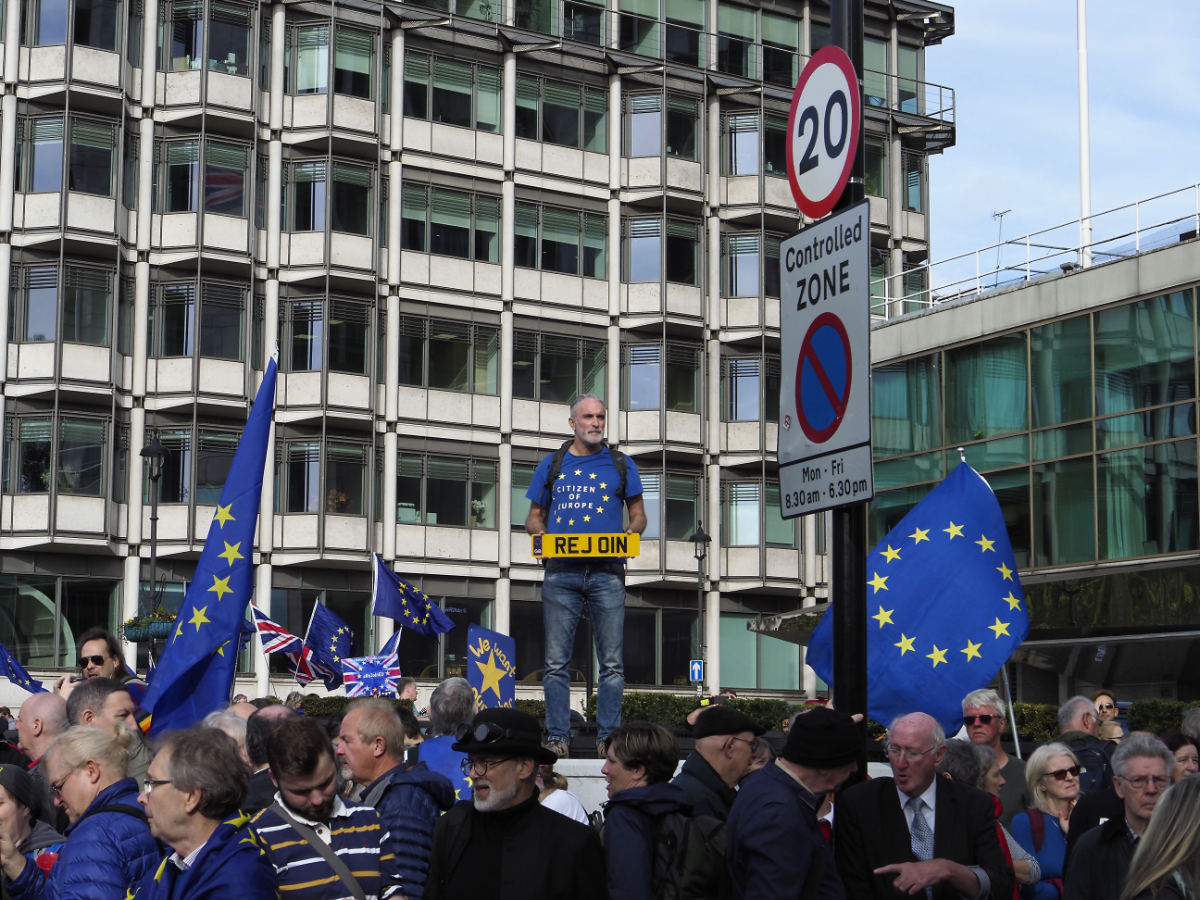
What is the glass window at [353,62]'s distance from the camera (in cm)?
4875

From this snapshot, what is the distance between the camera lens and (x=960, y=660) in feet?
A: 41.3

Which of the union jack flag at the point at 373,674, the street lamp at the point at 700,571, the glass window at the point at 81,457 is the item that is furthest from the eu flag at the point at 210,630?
the street lamp at the point at 700,571

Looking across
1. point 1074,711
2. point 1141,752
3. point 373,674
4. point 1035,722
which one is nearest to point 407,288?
point 373,674

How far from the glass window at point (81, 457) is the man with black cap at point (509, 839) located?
40.2 meters

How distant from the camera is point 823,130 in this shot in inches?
282

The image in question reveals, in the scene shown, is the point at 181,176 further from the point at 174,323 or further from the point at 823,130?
the point at 823,130

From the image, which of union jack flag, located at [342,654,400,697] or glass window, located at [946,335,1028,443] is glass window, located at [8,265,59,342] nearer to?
union jack flag, located at [342,654,400,697]

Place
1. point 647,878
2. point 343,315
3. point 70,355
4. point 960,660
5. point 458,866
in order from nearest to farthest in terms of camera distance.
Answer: point 458,866
point 647,878
point 960,660
point 70,355
point 343,315

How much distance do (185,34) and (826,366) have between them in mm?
43159

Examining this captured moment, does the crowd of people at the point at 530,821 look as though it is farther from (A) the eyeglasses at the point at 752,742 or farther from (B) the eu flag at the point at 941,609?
(B) the eu flag at the point at 941,609

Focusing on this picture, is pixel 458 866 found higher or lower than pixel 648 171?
lower

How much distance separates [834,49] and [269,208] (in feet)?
138

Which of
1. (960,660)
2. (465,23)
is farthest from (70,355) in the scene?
A: (960,660)

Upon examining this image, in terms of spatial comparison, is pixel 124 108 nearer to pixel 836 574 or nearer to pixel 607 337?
pixel 607 337
